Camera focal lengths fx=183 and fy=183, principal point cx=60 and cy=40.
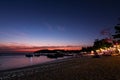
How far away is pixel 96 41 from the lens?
115062 millimetres

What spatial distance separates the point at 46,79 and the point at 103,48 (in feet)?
294

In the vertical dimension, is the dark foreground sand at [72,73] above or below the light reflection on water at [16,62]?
above

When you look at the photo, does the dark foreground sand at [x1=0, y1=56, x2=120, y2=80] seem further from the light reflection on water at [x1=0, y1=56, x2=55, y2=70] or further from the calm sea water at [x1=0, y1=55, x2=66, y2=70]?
the light reflection on water at [x1=0, y1=56, x2=55, y2=70]

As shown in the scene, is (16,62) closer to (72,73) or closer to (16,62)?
(16,62)

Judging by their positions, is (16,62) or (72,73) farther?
(16,62)

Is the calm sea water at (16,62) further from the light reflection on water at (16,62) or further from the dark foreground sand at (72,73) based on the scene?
the dark foreground sand at (72,73)

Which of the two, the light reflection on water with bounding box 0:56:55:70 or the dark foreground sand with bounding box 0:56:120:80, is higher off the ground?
the dark foreground sand with bounding box 0:56:120:80

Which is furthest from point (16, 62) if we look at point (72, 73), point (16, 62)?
point (72, 73)

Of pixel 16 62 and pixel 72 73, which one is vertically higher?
pixel 72 73

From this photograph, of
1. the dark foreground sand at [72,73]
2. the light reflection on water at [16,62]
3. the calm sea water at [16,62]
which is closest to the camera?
the dark foreground sand at [72,73]

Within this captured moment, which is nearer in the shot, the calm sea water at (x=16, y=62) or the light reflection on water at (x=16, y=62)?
the calm sea water at (x=16, y=62)

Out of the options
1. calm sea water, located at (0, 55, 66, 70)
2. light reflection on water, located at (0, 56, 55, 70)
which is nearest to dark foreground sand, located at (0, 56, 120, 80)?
calm sea water, located at (0, 55, 66, 70)

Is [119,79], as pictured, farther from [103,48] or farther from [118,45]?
[103,48]

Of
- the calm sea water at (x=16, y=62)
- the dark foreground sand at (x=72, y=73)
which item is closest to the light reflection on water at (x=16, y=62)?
the calm sea water at (x=16, y=62)
